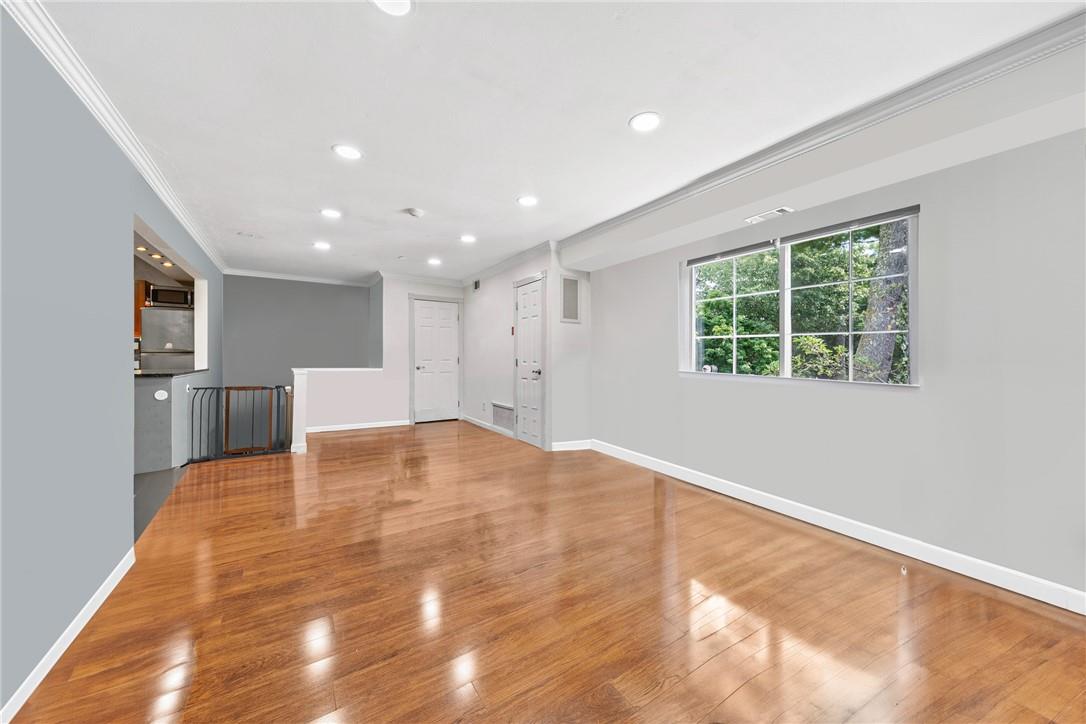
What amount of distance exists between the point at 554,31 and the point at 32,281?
219 cm

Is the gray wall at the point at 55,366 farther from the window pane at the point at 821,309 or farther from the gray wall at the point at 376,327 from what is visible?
the gray wall at the point at 376,327

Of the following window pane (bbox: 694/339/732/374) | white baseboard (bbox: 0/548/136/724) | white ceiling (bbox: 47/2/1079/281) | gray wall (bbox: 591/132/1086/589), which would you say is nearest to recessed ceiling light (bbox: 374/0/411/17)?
white ceiling (bbox: 47/2/1079/281)

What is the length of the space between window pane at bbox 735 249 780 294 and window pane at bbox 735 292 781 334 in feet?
0.24

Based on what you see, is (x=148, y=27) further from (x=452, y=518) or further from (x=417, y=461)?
(x=417, y=461)

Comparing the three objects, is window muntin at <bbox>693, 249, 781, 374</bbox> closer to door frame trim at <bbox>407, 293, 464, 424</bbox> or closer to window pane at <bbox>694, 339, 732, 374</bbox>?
window pane at <bbox>694, 339, 732, 374</bbox>

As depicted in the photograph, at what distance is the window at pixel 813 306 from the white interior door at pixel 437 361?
4.60 meters

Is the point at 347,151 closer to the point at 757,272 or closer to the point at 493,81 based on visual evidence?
the point at 493,81

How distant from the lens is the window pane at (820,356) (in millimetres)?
2961

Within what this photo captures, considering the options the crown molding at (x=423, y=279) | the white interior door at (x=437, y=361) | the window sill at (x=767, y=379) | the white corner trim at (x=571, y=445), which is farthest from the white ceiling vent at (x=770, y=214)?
the white interior door at (x=437, y=361)

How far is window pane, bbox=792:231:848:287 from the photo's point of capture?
296 centimetres

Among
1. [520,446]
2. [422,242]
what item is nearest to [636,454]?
[520,446]

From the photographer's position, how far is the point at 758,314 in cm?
353

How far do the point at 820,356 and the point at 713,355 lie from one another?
3.11ft

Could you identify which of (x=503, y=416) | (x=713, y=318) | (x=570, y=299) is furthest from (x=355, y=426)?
(x=713, y=318)
